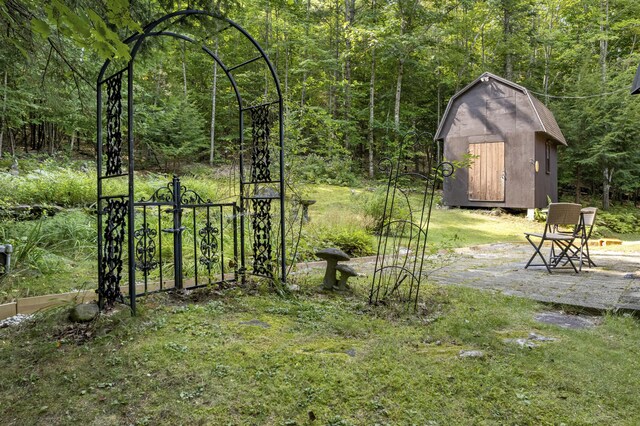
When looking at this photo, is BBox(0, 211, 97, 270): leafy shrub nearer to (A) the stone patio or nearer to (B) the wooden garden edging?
(B) the wooden garden edging

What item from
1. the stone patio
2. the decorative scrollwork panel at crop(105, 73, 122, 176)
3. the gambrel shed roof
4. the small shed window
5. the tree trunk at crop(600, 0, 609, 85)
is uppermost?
the tree trunk at crop(600, 0, 609, 85)

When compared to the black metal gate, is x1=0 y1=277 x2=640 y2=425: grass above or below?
below

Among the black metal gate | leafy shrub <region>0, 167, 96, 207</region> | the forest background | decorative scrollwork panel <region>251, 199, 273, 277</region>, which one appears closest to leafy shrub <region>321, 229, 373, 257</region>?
the black metal gate

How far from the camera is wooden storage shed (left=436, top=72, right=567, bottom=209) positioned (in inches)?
486

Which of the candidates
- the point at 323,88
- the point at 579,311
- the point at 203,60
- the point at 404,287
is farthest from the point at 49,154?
the point at 579,311

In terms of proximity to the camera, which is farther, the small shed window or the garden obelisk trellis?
the small shed window

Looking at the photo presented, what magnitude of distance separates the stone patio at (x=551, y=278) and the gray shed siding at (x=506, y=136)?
5.93 m

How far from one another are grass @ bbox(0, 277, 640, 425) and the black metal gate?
59 cm

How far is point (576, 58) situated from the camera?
62.8 ft

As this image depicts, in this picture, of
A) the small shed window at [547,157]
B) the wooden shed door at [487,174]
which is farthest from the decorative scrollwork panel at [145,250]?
the small shed window at [547,157]

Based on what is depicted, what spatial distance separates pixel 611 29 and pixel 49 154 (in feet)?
78.6

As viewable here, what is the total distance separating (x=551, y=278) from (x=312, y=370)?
3.87 m

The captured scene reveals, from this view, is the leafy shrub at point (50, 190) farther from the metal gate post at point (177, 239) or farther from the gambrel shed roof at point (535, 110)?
the gambrel shed roof at point (535, 110)

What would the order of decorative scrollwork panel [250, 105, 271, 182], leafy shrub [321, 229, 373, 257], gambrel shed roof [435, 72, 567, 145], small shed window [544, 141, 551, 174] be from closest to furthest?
decorative scrollwork panel [250, 105, 271, 182] → leafy shrub [321, 229, 373, 257] → gambrel shed roof [435, 72, 567, 145] → small shed window [544, 141, 551, 174]
